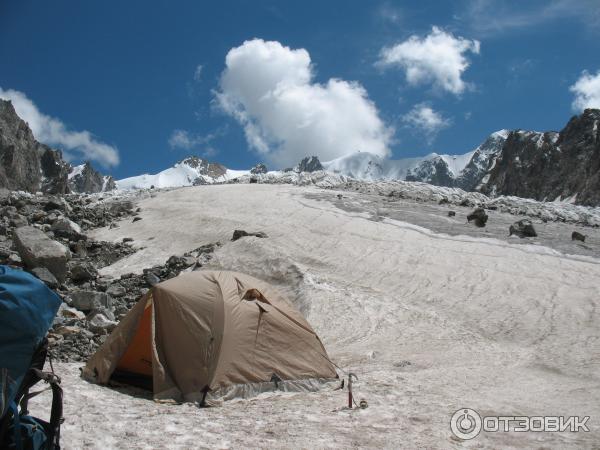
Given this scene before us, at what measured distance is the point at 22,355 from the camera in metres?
4.39

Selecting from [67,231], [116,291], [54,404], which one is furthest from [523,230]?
[54,404]

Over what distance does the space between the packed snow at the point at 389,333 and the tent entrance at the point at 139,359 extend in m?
0.58

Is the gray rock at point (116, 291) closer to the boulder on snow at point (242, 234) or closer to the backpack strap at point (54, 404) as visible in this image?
the boulder on snow at point (242, 234)

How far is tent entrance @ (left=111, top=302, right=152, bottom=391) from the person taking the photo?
10.1m

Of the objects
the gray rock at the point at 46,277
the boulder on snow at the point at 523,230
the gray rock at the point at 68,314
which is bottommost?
the gray rock at the point at 68,314

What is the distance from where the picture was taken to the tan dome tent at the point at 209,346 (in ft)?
30.9

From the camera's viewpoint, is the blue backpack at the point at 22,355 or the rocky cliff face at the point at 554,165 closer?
the blue backpack at the point at 22,355

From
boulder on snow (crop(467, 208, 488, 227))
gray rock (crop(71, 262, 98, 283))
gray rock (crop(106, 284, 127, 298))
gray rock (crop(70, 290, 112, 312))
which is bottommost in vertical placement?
gray rock (crop(70, 290, 112, 312))

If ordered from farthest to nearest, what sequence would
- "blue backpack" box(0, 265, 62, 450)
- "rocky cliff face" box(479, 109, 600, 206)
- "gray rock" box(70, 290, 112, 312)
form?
"rocky cliff face" box(479, 109, 600, 206), "gray rock" box(70, 290, 112, 312), "blue backpack" box(0, 265, 62, 450)

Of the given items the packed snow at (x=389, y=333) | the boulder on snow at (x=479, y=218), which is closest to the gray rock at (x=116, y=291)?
the packed snow at (x=389, y=333)

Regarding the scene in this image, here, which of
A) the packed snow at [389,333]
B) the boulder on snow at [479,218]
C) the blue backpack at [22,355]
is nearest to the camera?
the blue backpack at [22,355]

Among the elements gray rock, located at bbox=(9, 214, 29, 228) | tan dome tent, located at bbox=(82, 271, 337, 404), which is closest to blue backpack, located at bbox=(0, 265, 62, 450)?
tan dome tent, located at bbox=(82, 271, 337, 404)

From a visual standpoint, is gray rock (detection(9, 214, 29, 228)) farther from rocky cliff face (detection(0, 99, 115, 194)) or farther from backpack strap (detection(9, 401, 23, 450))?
rocky cliff face (detection(0, 99, 115, 194))

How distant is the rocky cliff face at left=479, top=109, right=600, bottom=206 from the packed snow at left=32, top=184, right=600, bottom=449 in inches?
3275
